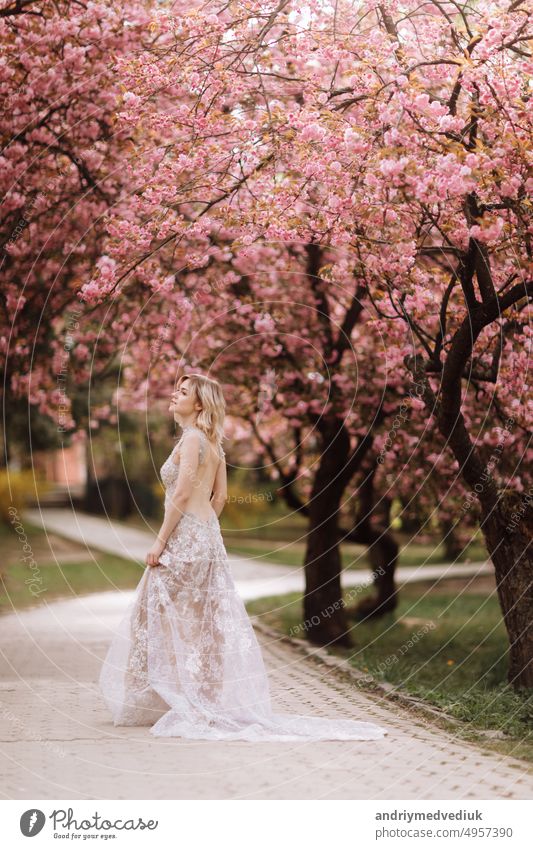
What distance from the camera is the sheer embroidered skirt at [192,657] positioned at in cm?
682

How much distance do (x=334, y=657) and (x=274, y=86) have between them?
6014 mm

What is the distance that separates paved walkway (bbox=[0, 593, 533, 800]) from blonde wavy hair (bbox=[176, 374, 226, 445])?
210cm

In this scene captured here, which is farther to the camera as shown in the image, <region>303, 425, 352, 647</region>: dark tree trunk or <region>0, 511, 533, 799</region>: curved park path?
<region>303, 425, 352, 647</region>: dark tree trunk

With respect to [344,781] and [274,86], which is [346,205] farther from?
[344,781]

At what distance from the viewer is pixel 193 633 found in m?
7.14

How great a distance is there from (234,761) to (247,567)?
19142mm

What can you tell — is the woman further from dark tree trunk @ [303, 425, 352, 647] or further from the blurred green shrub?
the blurred green shrub

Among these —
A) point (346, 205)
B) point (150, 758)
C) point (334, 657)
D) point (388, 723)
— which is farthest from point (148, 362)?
point (150, 758)

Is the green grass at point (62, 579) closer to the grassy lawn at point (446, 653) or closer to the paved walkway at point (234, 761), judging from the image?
the grassy lawn at point (446, 653)

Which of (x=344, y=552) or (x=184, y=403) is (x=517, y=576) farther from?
(x=344, y=552)

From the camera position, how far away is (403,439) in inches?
472
